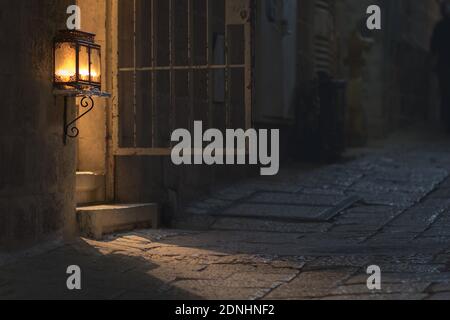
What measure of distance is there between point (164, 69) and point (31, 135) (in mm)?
1599

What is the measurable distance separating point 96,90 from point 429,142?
8266mm

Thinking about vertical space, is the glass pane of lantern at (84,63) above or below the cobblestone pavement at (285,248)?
above

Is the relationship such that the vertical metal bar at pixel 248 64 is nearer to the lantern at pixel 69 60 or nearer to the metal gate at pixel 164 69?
the metal gate at pixel 164 69

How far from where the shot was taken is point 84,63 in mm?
6512

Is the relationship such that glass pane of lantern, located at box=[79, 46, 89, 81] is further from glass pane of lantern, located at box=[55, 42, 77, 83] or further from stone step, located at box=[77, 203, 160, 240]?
stone step, located at box=[77, 203, 160, 240]

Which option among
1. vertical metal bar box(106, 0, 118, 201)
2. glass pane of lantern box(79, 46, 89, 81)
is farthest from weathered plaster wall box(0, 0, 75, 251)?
vertical metal bar box(106, 0, 118, 201)

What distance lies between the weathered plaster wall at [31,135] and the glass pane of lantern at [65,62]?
5 centimetres

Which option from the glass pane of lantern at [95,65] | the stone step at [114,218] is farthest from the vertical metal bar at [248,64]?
the stone step at [114,218]

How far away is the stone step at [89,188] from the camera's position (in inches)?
288

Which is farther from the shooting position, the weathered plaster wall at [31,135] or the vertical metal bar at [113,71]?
the vertical metal bar at [113,71]

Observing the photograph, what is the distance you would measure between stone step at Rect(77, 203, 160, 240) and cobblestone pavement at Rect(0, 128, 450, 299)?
124 mm

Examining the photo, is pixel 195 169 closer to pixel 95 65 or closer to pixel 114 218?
pixel 114 218

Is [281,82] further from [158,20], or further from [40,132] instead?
[40,132]

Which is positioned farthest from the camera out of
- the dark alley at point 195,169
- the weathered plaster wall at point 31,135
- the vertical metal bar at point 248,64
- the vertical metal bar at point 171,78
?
the vertical metal bar at point 171,78
